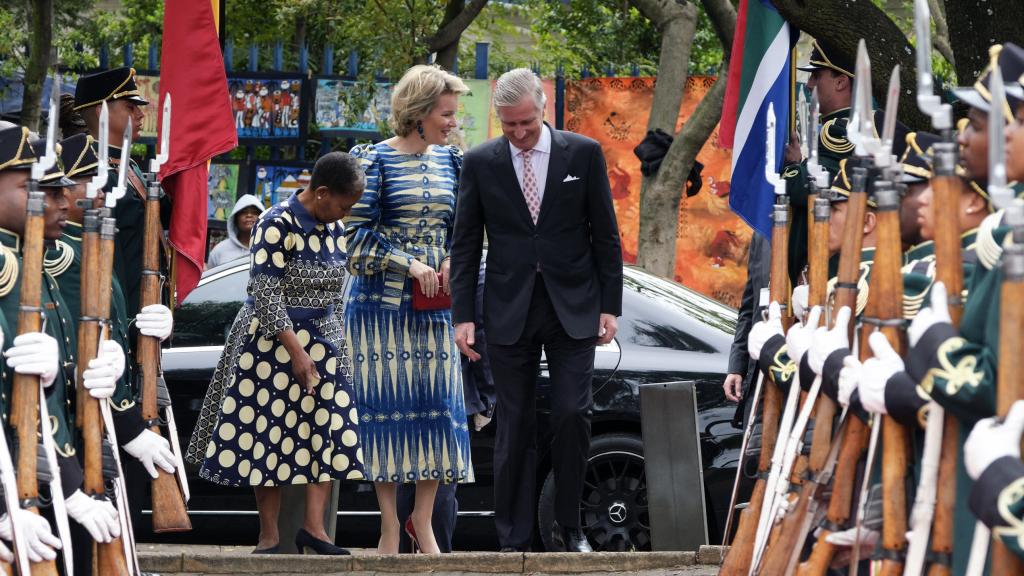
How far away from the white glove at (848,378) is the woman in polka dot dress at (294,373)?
2947 millimetres

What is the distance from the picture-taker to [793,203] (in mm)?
6383

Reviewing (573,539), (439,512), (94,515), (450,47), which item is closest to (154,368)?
(94,515)

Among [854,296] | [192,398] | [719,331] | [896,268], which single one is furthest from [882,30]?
[192,398]

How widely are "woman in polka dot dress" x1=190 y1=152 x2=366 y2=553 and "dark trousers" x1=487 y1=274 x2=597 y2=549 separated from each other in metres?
0.64

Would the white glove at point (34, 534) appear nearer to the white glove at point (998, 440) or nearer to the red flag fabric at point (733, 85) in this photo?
the white glove at point (998, 440)

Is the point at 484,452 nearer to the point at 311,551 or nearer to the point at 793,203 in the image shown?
the point at 311,551

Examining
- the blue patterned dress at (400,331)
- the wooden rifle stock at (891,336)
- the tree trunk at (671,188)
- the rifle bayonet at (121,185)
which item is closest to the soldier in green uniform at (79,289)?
the rifle bayonet at (121,185)

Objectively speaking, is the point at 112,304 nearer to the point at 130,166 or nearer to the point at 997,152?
the point at 130,166

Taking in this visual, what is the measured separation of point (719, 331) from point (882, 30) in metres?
1.83

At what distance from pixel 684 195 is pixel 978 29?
7.06 metres

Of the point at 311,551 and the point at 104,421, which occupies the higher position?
the point at 104,421

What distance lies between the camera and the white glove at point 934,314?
12.2ft

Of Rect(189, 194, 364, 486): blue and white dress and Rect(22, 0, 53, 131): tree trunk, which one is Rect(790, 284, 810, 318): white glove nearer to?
Rect(189, 194, 364, 486): blue and white dress

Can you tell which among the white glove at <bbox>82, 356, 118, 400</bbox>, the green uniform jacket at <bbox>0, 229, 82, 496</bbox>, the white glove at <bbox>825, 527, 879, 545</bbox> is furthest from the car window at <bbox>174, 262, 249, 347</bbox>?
the white glove at <bbox>825, 527, 879, 545</bbox>
